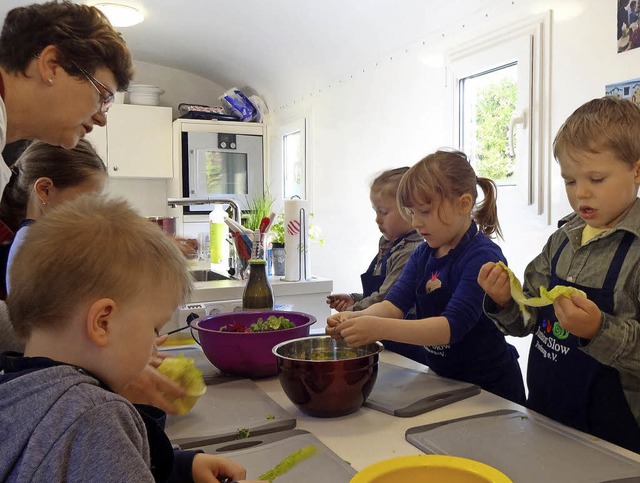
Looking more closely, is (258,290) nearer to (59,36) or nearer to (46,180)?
(46,180)

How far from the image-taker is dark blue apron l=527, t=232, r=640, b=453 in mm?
990

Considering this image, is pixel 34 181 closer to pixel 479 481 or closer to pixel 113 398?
pixel 113 398

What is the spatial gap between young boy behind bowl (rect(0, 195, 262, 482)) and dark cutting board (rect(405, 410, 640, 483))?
0.40 m

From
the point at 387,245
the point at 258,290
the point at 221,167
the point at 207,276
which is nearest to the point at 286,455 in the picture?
the point at 258,290

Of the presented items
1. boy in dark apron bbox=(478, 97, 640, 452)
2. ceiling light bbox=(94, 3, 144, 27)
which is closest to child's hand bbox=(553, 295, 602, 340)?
boy in dark apron bbox=(478, 97, 640, 452)

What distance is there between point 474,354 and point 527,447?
463mm

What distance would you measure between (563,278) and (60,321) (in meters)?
0.92

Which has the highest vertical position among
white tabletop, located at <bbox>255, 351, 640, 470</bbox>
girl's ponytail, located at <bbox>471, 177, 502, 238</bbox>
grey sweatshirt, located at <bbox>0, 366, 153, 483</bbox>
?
girl's ponytail, located at <bbox>471, 177, 502, 238</bbox>

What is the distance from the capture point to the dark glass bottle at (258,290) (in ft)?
4.94

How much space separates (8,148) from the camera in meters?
1.61

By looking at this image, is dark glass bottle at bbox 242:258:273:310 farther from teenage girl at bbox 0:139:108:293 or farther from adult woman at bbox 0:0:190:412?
adult woman at bbox 0:0:190:412

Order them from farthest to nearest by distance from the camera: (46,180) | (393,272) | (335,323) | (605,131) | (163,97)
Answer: (163,97)
(393,272)
(46,180)
(335,323)
(605,131)

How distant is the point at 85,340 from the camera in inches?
21.9

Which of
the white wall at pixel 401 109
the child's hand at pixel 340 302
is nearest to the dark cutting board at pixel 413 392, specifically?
the child's hand at pixel 340 302
